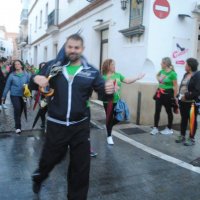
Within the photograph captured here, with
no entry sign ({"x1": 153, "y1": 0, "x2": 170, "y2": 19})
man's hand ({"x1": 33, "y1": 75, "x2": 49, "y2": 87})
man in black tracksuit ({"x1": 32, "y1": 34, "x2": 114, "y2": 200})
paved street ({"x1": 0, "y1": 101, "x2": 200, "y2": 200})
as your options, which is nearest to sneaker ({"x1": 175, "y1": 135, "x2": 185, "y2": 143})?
paved street ({"x1": 0, "y1": 101, "x2": 200, "y2": 200})

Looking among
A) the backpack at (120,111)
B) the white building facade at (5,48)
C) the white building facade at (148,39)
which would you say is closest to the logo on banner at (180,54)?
the white building facade at (148,39)

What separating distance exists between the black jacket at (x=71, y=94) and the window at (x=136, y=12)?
19.0 feet

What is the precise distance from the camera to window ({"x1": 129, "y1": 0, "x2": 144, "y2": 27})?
885cm

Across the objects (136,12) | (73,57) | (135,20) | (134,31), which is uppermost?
(136,12)

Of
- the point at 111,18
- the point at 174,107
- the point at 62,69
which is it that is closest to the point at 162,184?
the point at 62,69

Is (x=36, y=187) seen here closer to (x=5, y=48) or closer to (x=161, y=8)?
(x=161, y=8)

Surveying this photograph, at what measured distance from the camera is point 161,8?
8508 millimetres

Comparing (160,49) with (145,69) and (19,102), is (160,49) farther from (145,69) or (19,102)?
(19,102)

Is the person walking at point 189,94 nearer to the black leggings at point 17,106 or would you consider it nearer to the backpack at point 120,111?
the backpack at point 120,111

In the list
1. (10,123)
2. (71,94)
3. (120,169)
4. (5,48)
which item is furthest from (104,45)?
(5,48)

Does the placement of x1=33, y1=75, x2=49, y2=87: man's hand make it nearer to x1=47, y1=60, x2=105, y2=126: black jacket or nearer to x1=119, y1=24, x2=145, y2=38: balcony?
x1=47, y1=60, x2=105, y2=126: black jacket

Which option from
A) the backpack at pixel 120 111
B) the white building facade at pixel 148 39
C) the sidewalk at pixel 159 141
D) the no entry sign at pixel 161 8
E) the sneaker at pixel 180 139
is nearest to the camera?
the sidewalk at pixel 159 141

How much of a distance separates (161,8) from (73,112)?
5956 millimetres

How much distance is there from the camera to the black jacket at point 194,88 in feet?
20.4
